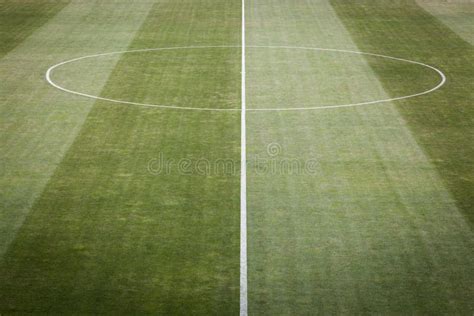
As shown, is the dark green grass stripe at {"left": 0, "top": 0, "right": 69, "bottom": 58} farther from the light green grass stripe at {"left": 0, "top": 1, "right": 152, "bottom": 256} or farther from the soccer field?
the light green grass stripe at {"left": 0, "top": 1, "right": 152, "bottom": 256}

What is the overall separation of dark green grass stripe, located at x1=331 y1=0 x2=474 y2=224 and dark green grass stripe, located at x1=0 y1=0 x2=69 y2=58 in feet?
34.2

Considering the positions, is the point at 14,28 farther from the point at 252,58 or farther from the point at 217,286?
the point at 217,286

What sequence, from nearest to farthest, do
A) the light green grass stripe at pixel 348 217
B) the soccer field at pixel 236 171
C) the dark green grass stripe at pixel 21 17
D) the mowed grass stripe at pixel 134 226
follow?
the mowed grass stripe at pixel 134 226
the light green grass stripe at pixel 348 217
the soccer field at pixel 236 171
the dark green grass stripe at pixel 21 17

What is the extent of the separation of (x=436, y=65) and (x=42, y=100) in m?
10.8

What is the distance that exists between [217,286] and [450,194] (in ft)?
17.6

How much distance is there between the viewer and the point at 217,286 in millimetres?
12352

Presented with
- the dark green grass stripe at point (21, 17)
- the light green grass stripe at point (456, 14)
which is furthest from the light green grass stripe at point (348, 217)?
the dark green grass stripe at point (21, 17)

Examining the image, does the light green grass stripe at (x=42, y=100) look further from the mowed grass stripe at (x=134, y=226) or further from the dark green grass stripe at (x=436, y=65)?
the dark green grass stripe at (x=436, y=65)

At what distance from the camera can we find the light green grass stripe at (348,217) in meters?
12.2

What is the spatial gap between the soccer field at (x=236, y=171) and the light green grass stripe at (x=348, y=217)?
0.14 feet

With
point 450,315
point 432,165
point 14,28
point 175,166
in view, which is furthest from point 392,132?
point 14,28

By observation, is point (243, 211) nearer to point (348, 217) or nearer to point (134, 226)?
point (348, 217)

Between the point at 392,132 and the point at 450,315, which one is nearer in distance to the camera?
the point at 450,315

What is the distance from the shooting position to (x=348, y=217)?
14797 mm
